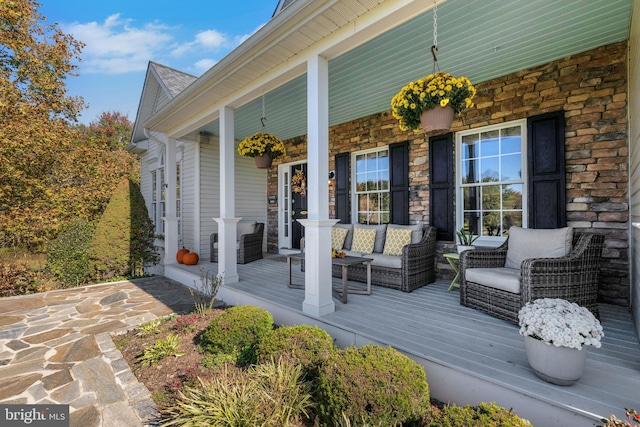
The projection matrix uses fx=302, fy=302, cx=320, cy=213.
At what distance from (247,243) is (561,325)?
5440 mm

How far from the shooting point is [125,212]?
6.33m

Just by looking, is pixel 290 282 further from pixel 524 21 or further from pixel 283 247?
pixel 524 21

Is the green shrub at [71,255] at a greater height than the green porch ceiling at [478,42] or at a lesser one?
lesser

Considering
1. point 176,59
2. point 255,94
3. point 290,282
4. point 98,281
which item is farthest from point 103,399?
point 176,59

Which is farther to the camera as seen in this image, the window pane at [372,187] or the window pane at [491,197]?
the window pane at [372,187]

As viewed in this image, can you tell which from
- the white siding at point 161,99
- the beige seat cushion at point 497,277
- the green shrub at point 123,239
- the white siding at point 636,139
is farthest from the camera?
the white siding at point 161,99

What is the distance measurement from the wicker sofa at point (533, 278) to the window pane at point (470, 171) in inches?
50.8

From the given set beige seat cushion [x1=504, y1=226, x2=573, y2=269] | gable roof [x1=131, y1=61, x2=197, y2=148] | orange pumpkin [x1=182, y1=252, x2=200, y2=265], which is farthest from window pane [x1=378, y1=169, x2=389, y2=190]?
gable roof [x1=131, y1=61, x2=197, y2=148]

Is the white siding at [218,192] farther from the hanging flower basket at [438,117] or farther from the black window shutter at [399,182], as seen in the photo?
the hanging flower basket at [438,117]

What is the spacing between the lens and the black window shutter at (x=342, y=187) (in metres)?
5.98

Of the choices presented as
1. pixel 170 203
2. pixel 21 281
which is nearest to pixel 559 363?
pixel 170 203

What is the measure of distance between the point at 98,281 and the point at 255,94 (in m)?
4.96

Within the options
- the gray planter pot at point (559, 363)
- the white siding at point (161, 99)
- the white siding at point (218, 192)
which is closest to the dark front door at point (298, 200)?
the white siding at point (218, 192)

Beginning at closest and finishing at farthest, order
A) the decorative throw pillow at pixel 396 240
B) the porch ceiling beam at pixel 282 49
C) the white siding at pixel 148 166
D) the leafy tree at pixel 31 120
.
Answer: the porch ceiling beam at pixel 282 49 < the decorative throw pillow at pixel 396 240 < the leafy tree at pixel 31 120 < the white siding at pixel 148 166
